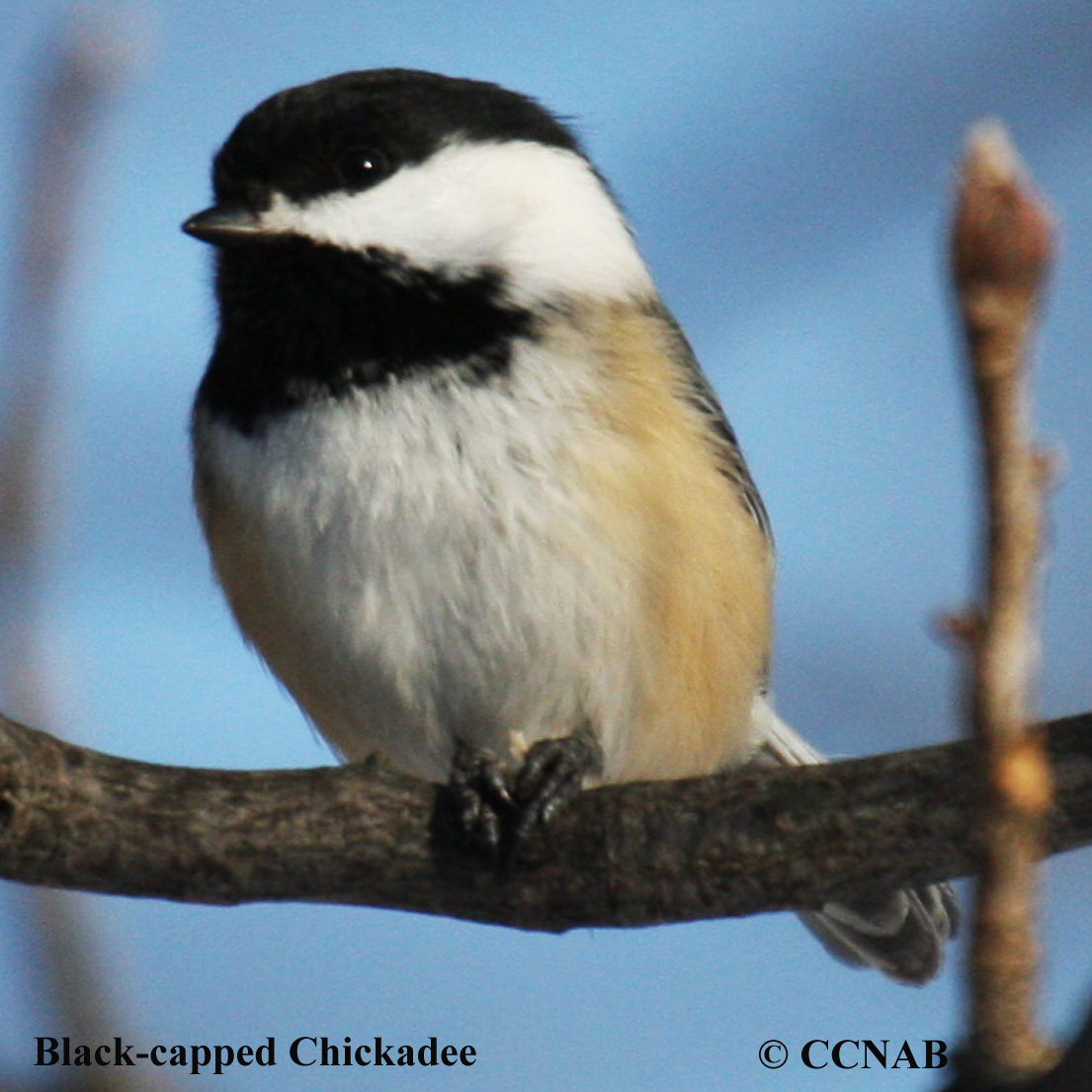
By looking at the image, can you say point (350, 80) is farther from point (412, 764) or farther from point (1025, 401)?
point (1025, 401)

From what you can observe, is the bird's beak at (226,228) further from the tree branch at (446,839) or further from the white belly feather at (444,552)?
the tree branch at (446,839)

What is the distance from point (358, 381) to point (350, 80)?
0.57m

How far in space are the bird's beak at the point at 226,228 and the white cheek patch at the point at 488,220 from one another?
2cm

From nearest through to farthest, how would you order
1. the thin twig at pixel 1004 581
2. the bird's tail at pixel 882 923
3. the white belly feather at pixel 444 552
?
1. the thin twig at pixel 1004 581
2. the white belly feather at pixel 444 552
3. the bird's tail at pixel 882 923

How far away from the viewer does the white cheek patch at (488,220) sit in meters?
2.47

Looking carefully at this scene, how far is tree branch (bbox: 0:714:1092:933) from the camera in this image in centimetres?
Answer: 179

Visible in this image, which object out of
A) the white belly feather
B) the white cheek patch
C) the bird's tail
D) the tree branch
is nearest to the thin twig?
the tree branch

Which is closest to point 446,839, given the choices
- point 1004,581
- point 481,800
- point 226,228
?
point 481,800

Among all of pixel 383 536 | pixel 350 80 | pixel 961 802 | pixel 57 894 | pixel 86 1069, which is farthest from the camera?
pixel 350 80

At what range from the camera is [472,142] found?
261 centimetres

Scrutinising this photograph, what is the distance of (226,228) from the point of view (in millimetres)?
2457

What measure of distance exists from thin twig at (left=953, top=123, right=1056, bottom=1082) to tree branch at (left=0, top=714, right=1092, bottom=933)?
1105 mm

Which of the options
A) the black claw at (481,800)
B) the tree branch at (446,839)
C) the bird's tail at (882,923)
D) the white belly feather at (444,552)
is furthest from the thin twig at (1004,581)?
the bird's tail at (882,923)

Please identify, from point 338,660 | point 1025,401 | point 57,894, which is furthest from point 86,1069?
point 1025,401
